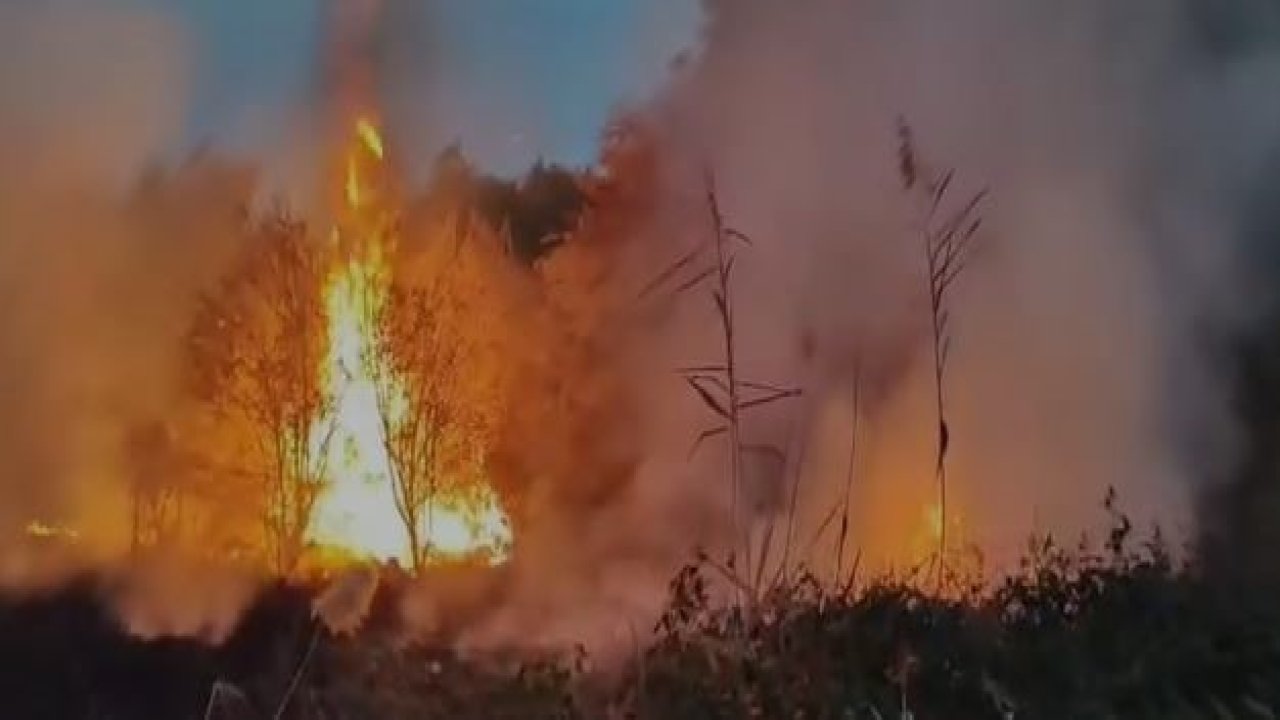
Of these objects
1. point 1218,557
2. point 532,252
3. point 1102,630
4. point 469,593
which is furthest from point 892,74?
point 532,252

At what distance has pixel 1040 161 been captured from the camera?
33.0ft

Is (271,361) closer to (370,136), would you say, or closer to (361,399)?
(361,399)

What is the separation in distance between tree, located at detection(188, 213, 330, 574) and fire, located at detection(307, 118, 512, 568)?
21 centimetres

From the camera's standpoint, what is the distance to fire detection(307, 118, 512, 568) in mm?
20297

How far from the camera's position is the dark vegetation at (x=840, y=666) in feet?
16.1

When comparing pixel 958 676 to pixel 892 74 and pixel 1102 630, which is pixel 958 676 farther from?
pixel 892 74

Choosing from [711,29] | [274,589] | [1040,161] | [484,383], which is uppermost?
[484,383]

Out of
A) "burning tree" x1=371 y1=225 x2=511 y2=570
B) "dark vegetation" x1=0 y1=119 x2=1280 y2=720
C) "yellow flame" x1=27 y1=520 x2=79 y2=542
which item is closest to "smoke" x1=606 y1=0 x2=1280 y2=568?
"dark vegetation" x1=0 y1=119 x2=1280 y2=720

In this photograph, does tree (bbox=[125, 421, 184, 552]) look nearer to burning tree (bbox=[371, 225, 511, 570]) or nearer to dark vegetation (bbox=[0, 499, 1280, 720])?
burning tree (bbox=[371, 225, 511, 570])

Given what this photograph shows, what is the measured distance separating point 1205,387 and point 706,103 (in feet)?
12.2

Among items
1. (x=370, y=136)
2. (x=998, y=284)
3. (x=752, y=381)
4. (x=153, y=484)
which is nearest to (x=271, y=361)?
(x=370, y=136)

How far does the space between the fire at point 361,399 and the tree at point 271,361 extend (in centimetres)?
21

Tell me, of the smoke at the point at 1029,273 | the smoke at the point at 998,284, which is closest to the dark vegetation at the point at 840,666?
the smoke at the point at 998,284

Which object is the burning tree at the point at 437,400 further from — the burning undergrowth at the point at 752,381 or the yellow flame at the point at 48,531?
the yellow flame at the point at 48,531
